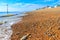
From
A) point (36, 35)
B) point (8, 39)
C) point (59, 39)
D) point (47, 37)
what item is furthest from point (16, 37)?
point (59, 39)

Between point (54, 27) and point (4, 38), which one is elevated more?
point (54, 27)

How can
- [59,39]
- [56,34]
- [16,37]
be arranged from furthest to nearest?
[16,37]
[56,34]
[59,39]

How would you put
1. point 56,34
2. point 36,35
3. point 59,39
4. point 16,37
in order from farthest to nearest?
point 16,37, point 36,35, point 56,34, point 59,39

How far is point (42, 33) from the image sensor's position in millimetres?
16125

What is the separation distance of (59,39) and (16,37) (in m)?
4.86

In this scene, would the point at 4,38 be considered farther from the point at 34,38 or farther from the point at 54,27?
the point at 54,27

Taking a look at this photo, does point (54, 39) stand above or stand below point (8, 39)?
above

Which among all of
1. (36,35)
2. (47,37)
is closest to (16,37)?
(36,35)

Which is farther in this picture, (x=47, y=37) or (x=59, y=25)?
(x=59, y=25)

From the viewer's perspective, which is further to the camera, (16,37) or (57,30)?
(16,37)

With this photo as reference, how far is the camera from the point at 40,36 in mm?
15500

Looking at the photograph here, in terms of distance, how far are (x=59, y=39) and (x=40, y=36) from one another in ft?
7.30

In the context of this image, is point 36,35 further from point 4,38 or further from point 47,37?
point 4,38

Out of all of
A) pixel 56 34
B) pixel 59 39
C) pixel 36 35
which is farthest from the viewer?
pixel 36 35
